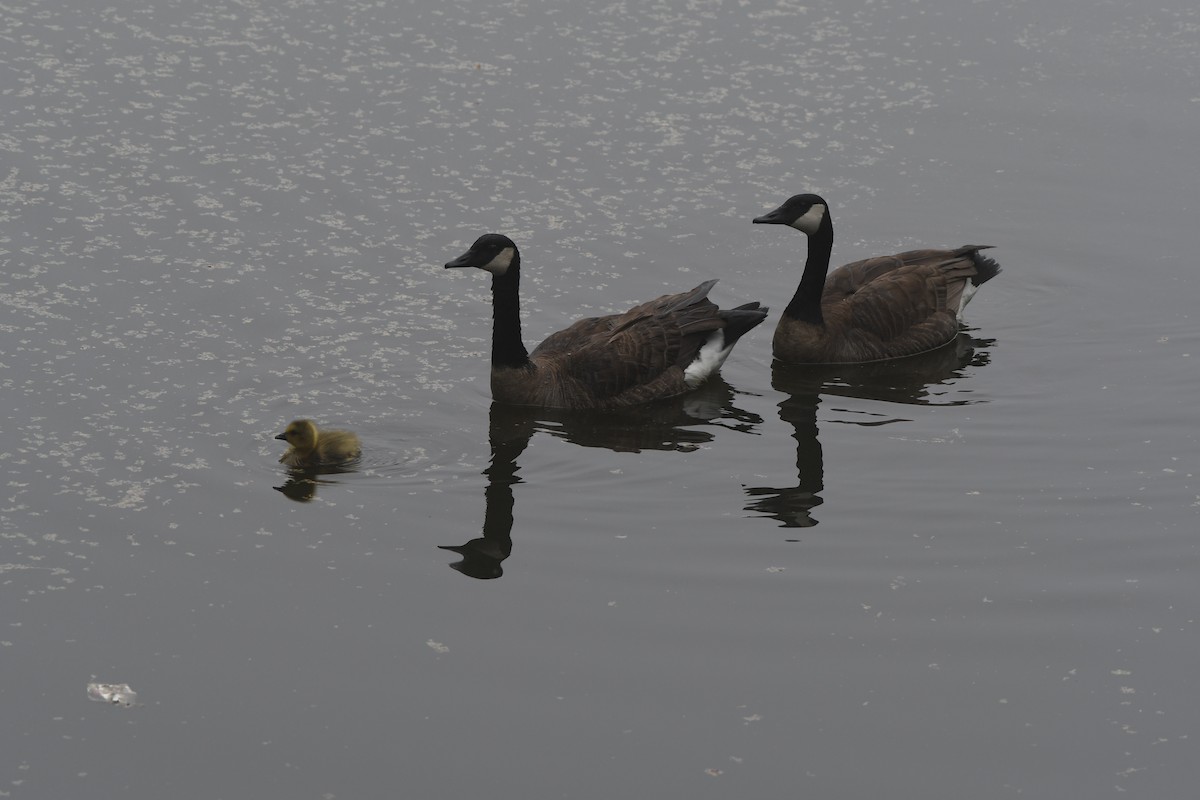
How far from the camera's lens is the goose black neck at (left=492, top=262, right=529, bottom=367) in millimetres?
11680

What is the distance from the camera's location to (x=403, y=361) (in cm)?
1207

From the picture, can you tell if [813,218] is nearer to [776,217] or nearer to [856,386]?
[776,217]

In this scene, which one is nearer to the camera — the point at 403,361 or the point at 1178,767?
the point at 1178,767

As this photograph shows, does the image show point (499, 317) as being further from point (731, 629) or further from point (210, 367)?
point (731, 629)

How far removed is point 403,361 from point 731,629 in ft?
14.8

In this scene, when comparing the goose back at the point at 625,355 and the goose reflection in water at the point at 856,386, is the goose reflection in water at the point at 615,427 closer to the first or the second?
the goose back at the point at 625,355

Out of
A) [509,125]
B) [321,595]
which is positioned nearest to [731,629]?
A: [321,595]

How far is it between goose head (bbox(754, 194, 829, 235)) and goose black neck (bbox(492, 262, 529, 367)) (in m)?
2.37

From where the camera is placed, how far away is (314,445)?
10.1 meters

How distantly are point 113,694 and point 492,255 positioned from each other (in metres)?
4.91

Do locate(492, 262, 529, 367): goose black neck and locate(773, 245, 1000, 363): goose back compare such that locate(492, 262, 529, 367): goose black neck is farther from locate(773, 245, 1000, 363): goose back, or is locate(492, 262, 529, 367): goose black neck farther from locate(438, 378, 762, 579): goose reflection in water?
locate(773, 245, 1000, 363): goose back

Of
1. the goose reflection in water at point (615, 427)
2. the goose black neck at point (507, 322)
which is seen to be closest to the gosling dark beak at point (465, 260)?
the goose black neck at point (507, 322)

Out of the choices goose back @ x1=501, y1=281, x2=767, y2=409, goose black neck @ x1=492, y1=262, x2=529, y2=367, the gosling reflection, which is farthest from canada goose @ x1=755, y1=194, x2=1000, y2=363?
the gosling reflection

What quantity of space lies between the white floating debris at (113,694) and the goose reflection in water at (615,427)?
2.83 m
